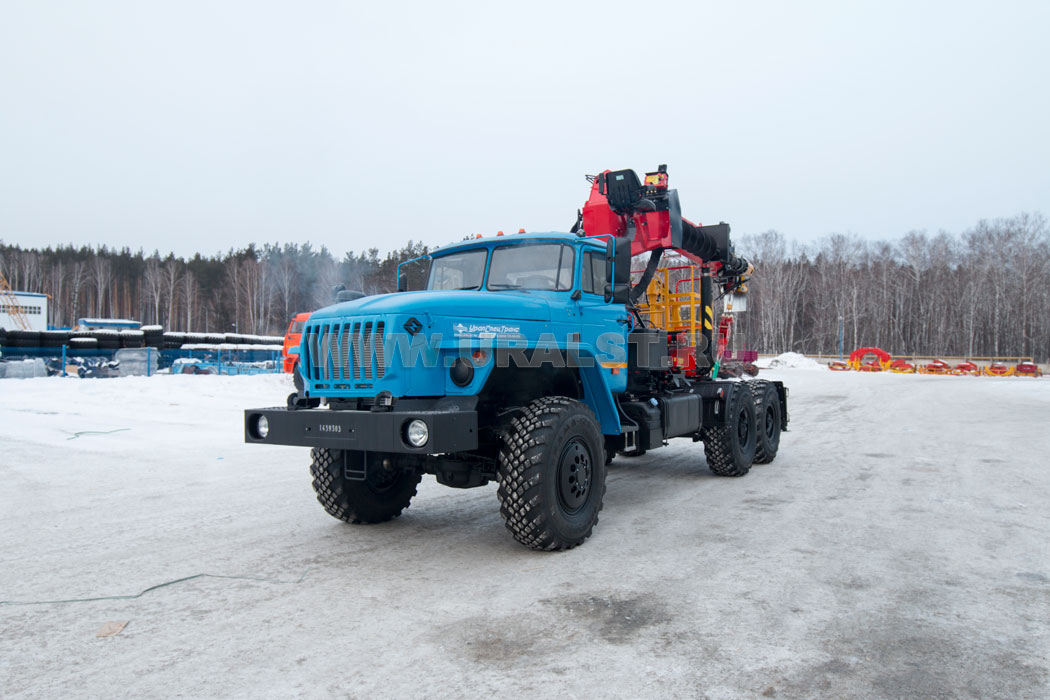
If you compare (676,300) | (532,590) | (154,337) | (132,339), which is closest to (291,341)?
(132,339)

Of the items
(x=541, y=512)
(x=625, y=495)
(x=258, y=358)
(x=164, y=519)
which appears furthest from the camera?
(x=258, y=358)

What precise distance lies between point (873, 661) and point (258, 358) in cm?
3284

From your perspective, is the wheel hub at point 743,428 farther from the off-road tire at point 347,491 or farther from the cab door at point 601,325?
the off-road tire at point 347,491

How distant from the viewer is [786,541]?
5.73m

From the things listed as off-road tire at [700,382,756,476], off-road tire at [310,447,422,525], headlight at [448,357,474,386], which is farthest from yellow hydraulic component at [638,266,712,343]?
headlight at [448,357,474,386]

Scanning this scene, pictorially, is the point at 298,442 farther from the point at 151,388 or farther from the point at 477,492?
the point at 151,388

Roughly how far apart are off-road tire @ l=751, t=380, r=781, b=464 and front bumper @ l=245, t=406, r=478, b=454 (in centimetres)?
617

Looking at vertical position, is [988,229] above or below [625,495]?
above

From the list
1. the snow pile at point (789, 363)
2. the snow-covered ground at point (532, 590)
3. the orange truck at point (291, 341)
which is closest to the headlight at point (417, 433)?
the snow-covered ground at point (532, 590)

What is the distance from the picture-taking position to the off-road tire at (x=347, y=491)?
6098mm

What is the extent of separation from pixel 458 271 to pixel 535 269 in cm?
85

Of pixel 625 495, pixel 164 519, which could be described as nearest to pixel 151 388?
pixel 164 519

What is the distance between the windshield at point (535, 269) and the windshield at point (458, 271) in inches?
6.5

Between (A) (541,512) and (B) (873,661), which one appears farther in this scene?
(A) (541,512)
